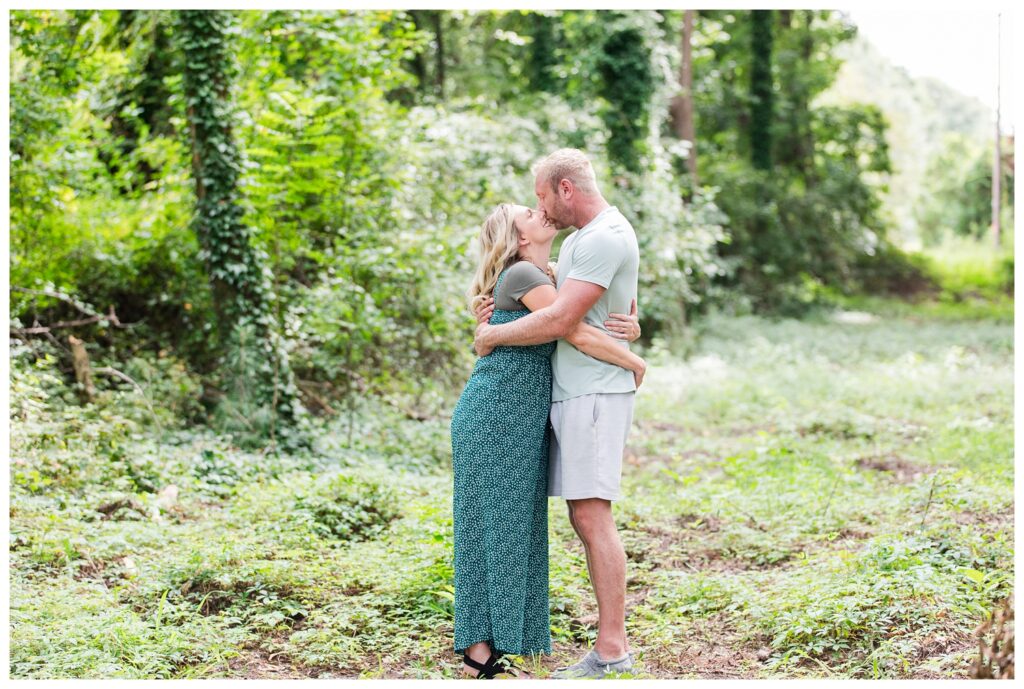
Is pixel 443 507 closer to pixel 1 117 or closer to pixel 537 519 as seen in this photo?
pixel 537 519

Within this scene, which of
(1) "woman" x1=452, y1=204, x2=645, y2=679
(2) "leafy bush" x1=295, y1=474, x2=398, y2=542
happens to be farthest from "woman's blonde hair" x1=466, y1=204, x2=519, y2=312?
(2) "leafy bush" x1=295, y1=474, x2=398, y2=542

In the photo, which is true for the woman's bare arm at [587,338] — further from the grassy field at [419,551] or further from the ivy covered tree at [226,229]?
the ivy covered tree at [226,229]

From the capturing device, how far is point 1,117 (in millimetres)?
4840

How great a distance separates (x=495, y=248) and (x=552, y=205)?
0.29 m

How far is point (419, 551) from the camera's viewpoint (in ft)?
16.8

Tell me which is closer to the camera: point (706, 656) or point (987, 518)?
A: point (706, 656)

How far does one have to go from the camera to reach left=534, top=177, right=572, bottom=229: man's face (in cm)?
378

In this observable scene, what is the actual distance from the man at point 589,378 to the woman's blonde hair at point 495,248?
16 cm

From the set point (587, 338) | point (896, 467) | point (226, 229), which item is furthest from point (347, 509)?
point (896, 467)

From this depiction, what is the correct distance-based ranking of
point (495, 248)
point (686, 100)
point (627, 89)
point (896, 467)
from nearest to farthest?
1. point (495, 248)
2. point (896, 467)
3. point (627, 89)
4. point (686, 100)

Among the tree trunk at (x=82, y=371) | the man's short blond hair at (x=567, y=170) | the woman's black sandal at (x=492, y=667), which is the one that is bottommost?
the woman's black sandal at (x=492, y=667)

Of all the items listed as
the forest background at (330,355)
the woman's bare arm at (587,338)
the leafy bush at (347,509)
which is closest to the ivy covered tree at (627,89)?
the forest background at (330,355)

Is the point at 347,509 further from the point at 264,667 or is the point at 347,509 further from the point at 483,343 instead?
the point at 483,343

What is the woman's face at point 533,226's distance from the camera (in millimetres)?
3811
